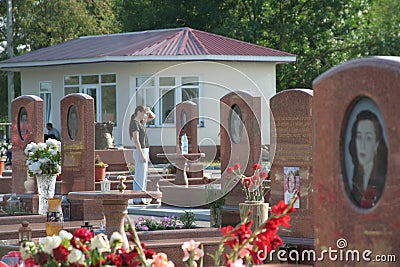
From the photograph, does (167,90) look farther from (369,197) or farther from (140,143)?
(369,197)

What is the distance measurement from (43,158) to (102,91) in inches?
807

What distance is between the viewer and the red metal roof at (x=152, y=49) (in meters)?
36.0

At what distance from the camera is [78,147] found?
60.4 feet

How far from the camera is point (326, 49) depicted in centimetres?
4597

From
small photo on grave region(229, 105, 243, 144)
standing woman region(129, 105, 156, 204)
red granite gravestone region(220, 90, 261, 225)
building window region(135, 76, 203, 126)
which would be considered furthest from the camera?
building window region(135, 76, 203, 126)

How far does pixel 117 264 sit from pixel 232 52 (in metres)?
31.3

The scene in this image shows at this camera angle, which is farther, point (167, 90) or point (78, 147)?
point (167, 90)

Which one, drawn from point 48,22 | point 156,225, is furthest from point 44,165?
point 48,22

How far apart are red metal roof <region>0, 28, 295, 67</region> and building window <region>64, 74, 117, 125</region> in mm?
1087

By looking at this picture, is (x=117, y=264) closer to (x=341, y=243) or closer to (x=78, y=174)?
(x=341, y=243)

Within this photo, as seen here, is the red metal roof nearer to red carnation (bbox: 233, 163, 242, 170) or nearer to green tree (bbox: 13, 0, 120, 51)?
green tree (bbox: 13, 0, 120, 51)

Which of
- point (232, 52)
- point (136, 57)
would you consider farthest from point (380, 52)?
point (136, 57)

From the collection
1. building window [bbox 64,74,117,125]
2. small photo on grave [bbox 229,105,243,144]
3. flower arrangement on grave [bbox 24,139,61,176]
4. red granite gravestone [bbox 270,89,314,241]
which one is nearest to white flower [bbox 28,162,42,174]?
flower arrangement on grave [bbox 24,139,61,176]

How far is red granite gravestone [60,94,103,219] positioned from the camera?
1833 cm
